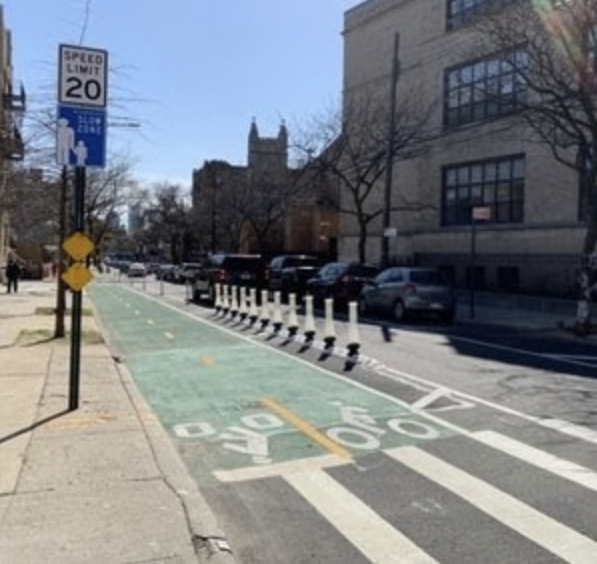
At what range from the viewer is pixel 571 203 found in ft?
118

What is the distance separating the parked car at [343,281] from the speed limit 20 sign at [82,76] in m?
21.2

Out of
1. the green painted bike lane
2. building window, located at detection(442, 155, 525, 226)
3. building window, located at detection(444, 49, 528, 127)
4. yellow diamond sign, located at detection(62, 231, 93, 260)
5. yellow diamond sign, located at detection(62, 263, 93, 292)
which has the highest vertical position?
building window, located at detection(444, 49, 528, 127)

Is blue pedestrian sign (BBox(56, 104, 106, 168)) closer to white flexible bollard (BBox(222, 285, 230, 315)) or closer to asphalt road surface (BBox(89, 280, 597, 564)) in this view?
asphalt road surface (BBox(89, 280, 597, 564))

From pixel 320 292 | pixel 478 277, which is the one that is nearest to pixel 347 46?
pixel 478 277

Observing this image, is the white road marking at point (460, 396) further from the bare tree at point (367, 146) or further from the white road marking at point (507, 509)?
the bare tree at point (367, 146)

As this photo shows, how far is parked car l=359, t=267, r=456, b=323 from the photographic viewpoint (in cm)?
2716

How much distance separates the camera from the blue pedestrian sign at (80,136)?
34.4ft

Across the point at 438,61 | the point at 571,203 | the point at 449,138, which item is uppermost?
the point at 438,61

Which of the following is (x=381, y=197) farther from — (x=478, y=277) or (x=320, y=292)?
(x=320, y=292)

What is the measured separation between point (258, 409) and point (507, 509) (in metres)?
4.89

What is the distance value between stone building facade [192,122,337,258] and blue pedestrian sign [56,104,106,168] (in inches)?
1798

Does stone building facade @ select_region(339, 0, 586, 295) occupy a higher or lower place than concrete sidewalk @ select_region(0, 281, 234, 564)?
higher

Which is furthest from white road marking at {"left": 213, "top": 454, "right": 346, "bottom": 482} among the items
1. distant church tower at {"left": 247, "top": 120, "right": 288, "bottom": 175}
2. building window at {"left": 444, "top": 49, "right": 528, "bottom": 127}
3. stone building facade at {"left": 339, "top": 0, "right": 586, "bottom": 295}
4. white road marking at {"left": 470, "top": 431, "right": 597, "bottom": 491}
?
distant church tower at {"left": 247, "top": 120, "right": 288, "bottom": 175}

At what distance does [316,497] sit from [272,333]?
14.6 meters
